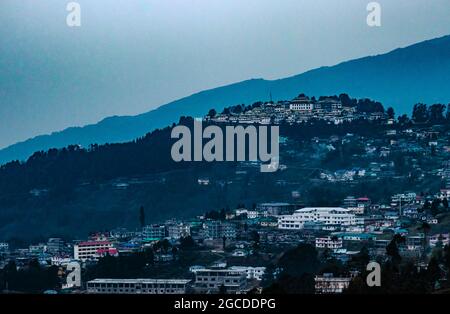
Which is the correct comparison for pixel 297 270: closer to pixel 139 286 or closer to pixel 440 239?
pixel 139 286

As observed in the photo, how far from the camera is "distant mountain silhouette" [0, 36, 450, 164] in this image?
36.7 feet

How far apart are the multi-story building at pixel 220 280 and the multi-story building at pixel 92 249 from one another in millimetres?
1529

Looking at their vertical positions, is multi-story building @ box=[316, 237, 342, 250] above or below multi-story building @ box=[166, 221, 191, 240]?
below

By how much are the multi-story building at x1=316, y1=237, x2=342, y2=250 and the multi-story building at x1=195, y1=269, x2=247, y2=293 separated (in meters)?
1.49

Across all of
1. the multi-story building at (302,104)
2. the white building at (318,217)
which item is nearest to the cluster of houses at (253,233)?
the white building at (318,217)

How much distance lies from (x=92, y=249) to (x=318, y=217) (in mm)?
2896

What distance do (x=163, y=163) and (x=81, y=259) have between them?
290 cm

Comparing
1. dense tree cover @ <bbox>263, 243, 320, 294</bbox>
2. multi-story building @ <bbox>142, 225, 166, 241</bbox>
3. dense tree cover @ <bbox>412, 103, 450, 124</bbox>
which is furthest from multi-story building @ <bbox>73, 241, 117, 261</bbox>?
dense tree cover @ <bbox>412, 103, 450, 124</bbox>

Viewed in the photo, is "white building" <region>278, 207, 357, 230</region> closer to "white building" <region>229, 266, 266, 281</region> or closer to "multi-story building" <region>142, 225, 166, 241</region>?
"multi-story building" <region>142, 225, 166, 241</region>

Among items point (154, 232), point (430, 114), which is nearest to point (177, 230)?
point (154, 232)

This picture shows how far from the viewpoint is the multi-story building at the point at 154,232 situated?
12103 mm

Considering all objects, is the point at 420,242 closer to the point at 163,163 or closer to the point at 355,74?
the point at 355,74
